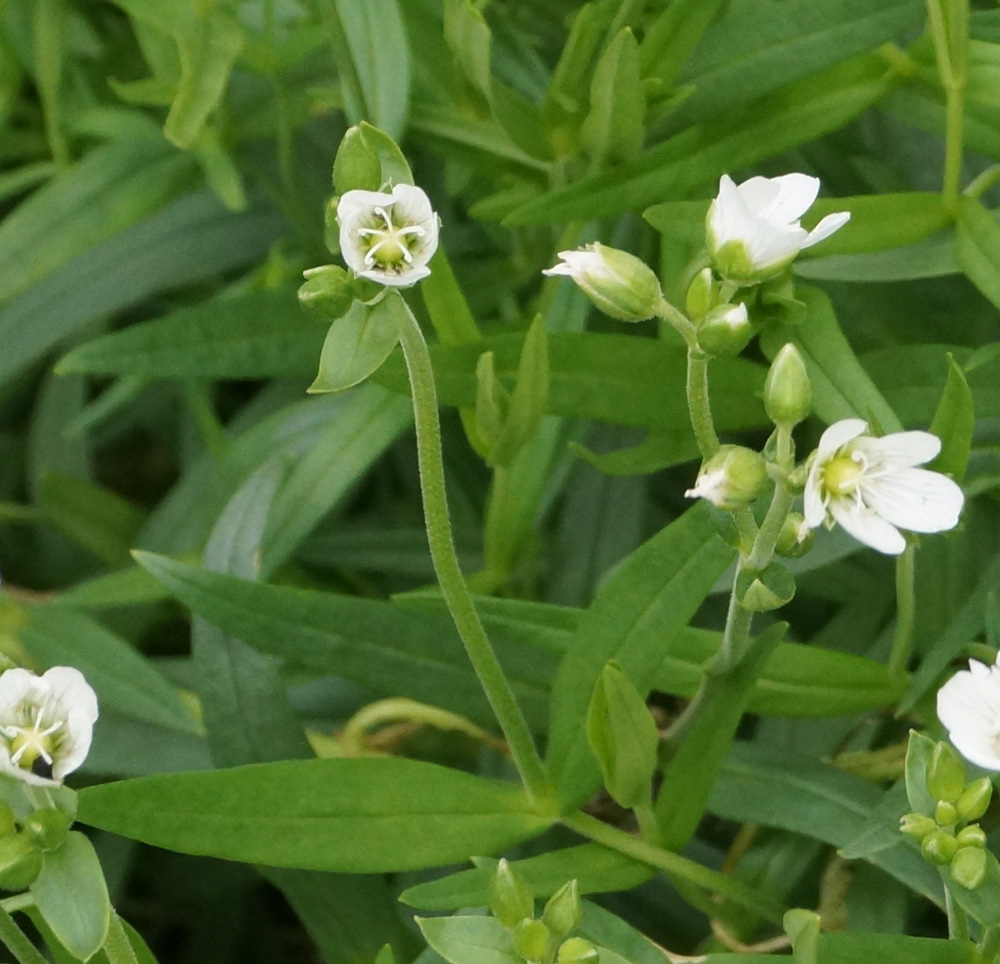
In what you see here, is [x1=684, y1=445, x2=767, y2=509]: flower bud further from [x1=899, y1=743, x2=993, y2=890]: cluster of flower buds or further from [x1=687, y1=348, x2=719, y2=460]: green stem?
[x1=899, y1=743, x2=993, y2=890]: cluster of flower buds

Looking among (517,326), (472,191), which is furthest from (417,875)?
(472,191)

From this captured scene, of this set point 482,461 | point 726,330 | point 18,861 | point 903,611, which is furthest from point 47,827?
point 482,461

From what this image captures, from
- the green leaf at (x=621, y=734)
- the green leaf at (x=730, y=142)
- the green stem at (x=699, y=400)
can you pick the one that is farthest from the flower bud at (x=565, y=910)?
the green leaf at (x=730, y=142)

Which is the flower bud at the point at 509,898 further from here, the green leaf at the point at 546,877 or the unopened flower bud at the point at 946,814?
the unopened flower bud at the point at 946,814

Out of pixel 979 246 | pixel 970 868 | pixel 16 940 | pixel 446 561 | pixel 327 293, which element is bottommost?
pixel 16 940

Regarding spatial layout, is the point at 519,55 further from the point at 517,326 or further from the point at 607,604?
the point at 607,604

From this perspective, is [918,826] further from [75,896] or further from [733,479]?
[75,896]
